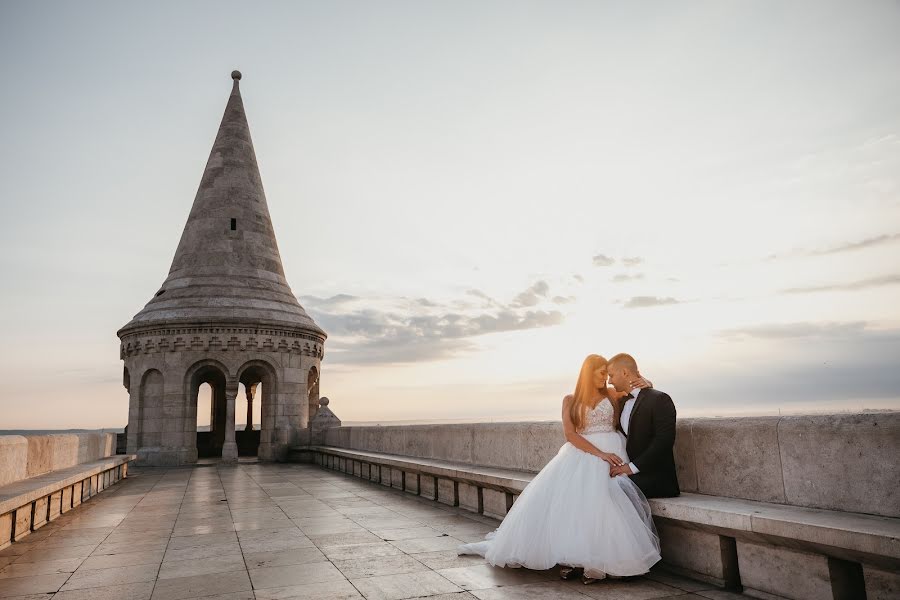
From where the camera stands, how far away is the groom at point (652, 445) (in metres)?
5.02

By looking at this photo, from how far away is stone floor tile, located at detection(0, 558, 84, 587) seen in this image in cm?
563

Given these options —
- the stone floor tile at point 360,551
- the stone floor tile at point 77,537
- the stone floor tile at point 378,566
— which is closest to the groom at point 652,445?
the stone floor tile at point 378,566

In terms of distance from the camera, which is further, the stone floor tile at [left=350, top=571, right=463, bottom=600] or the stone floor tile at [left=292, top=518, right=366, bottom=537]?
the stone floor tile at [left=292, top=518, right=366, bottom=537]

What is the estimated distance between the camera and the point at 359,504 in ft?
32.0

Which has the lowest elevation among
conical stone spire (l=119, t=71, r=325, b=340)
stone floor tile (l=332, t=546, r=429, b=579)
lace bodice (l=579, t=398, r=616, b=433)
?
stone floor tile (l=332, t=546, r=429, b=579)

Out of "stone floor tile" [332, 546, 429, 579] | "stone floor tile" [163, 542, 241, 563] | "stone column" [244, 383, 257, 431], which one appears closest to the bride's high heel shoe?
"stone floor tile" [332, 546, 429, 579]

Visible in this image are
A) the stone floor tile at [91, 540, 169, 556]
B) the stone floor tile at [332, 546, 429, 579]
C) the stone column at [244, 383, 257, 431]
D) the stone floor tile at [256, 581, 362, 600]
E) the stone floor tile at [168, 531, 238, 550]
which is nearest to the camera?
the stone floor tile at [256, 581, 362, 600]

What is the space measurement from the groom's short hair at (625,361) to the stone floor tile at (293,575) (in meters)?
3.00

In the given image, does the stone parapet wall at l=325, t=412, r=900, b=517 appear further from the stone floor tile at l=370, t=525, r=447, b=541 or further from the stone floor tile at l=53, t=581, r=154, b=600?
the stone floor tile at l=53, t=581, r=154, b=600

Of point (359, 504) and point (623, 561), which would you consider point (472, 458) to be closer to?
point (359, 504)

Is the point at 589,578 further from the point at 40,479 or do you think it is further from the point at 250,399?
the point at 250,399

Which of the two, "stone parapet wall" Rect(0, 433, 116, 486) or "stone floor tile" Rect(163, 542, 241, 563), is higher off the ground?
"stone parapet wall" Rect(0, 433, 116, 486)

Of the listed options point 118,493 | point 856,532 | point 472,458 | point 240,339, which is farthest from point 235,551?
point 240,339

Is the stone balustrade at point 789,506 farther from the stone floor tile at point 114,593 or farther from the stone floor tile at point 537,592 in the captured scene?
the stone floor tile at point 114,593
